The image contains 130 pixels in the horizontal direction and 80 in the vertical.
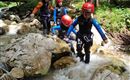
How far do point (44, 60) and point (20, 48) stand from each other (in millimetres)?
909

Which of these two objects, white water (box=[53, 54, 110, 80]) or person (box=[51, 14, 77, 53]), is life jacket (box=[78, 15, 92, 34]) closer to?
white water (box=[53, 54, 110, 80])

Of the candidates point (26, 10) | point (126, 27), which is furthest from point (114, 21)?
point (26, 10)

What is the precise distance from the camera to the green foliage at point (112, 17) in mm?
12445

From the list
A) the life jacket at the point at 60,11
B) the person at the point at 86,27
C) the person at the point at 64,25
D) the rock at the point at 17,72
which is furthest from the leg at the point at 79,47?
the life jacket at the point at 60,11

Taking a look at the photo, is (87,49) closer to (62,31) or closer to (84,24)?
(84,24)

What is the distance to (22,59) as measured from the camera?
28.7ft

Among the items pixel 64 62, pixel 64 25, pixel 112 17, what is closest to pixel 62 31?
pixel 64 25

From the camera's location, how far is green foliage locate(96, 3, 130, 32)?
12.4 metres

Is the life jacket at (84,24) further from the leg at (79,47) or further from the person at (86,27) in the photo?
the leg at (79,47)

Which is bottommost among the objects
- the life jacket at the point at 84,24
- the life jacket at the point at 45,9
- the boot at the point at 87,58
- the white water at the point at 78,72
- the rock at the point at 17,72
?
the white water at the point at 78,72

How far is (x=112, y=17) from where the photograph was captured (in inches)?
521

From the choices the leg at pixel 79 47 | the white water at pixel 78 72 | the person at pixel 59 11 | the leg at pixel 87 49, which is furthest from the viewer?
the person at pixel 59 11

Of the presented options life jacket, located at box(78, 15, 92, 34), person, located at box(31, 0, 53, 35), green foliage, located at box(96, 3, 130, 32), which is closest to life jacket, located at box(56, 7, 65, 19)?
person, located at box(31, 0, 53, 35)

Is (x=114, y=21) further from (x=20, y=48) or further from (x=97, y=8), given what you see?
(x=20, y=48)
